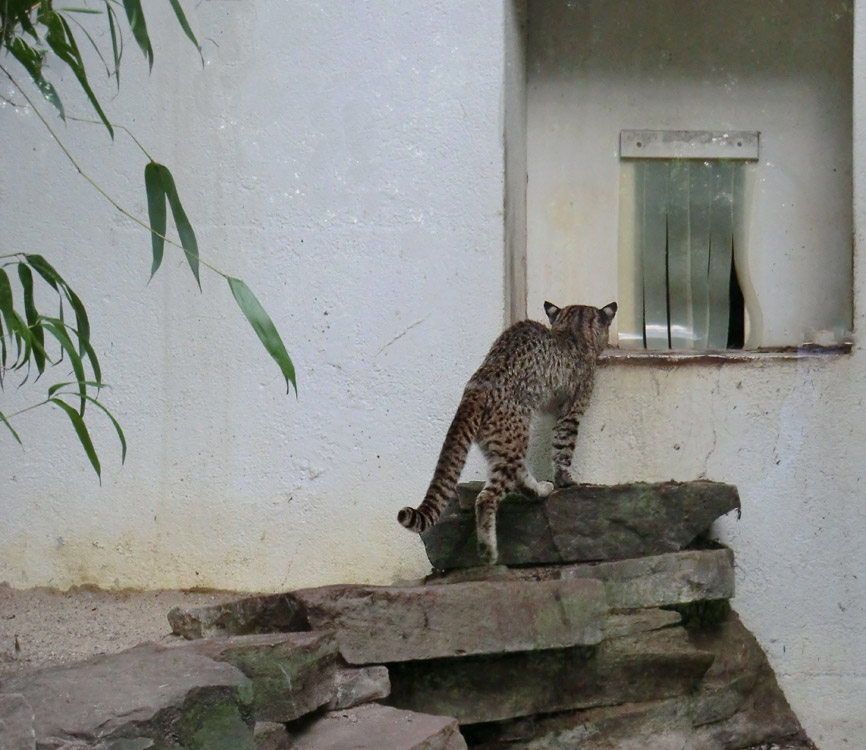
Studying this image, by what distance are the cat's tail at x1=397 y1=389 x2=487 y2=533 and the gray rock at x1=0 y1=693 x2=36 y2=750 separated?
1.74 m

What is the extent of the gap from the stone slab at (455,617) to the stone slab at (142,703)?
903mm

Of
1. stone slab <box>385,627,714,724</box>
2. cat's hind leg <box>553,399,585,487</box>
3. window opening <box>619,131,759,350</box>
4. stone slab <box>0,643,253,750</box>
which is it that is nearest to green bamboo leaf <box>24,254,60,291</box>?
stone slab <box>0,643,253,750</box>

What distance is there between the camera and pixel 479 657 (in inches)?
174

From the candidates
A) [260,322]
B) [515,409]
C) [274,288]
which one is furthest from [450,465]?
[260,322]

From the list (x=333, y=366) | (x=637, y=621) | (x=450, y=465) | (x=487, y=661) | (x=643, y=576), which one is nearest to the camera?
(x=487, y=661)

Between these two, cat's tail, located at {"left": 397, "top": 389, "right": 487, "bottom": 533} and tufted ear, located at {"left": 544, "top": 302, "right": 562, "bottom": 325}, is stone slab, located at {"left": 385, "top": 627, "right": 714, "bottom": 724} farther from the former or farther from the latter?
tufted ear, located at {"left": 544, "top": 302, "right": 562, "bottom": 325}

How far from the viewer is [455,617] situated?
4309mm

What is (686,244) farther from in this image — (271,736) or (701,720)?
(271,736)

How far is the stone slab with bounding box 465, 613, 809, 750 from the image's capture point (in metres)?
4.50

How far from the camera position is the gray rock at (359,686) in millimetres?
3982

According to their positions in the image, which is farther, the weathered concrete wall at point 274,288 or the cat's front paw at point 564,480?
the weathered concrete wall at point 274,288

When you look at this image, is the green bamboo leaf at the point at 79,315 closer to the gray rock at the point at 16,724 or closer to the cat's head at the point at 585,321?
the gray rock at the point at 16,724

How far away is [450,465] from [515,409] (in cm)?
51

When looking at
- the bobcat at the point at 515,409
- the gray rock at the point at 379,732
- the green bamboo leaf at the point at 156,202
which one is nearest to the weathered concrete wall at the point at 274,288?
the bobcat at the point at 515,409
